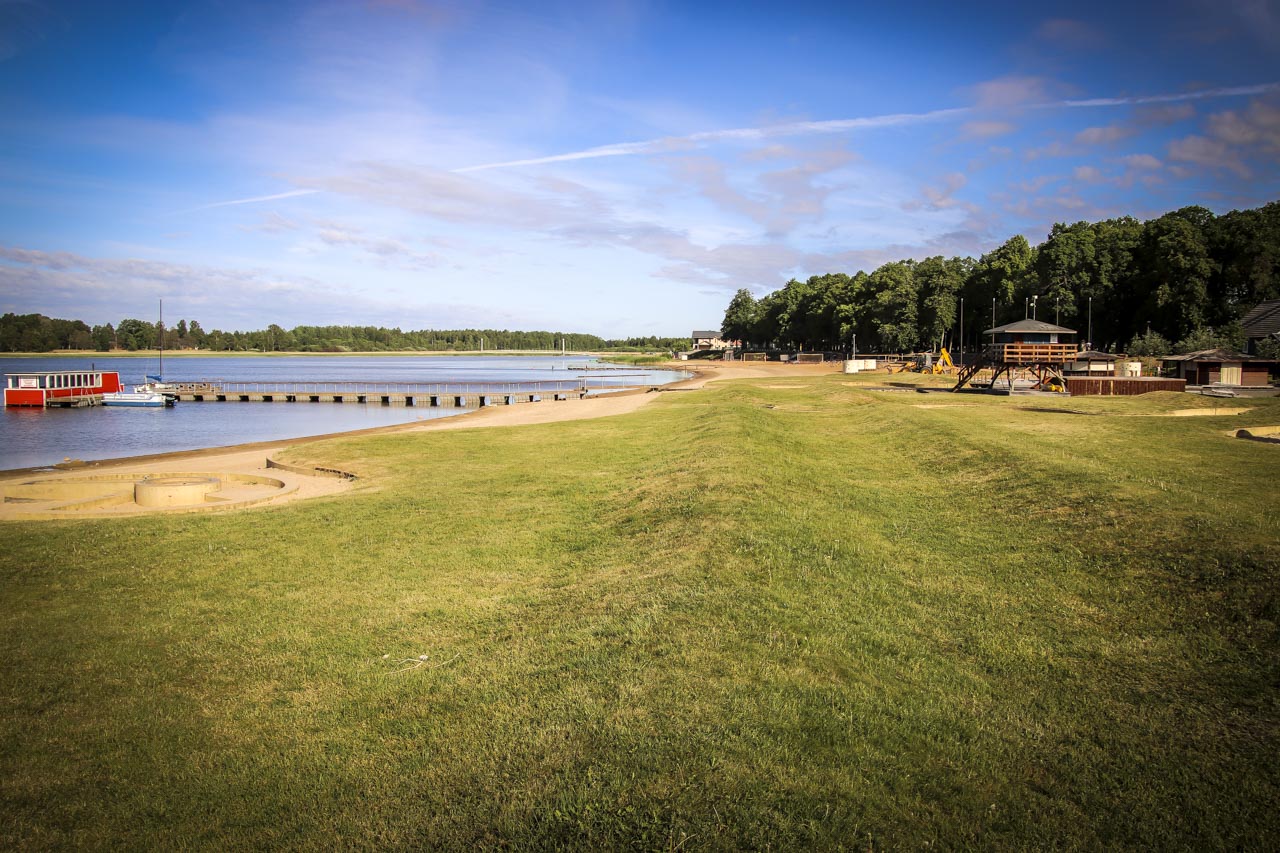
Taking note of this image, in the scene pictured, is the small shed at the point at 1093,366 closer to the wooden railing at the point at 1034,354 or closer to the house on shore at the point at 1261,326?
the house on shore at the point at 1261,326

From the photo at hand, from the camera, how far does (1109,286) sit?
244 ft

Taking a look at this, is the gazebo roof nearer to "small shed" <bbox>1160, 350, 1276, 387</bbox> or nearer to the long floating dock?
"small shed" <bbox>1160, 350, 1276, 387</bbox>

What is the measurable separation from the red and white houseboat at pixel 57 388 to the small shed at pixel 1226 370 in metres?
83.1

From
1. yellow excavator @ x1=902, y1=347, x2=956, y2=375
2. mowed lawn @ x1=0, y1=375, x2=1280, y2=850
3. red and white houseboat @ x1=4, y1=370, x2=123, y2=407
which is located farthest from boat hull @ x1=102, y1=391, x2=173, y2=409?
yellow excavator @ x1=902, y1=347, x2=956, y2=375

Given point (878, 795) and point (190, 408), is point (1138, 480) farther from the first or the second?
point (190, 408)

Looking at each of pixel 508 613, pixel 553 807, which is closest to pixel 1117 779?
pixel 553 807

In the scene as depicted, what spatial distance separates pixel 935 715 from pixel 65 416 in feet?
230

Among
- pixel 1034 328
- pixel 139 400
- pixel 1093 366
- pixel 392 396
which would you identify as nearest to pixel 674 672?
pixel 1034 328

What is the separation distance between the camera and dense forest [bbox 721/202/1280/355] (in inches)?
2507

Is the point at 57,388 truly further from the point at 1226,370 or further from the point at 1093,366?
the point at 1226,370

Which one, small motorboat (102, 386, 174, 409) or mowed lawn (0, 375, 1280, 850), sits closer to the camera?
mowed lawn (0, 375, 1280, 850)

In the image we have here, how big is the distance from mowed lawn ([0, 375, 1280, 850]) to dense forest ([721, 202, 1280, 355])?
51.1m

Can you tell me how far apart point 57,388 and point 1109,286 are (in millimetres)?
98857

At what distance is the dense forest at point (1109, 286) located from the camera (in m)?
63.7
